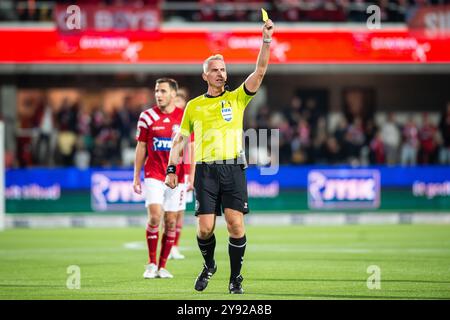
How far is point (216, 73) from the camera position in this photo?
1058 centimetres

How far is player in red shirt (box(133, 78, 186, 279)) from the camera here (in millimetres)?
13070

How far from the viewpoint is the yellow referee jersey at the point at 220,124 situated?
10648 millimetres

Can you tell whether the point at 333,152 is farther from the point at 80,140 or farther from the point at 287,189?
the point at 80,140

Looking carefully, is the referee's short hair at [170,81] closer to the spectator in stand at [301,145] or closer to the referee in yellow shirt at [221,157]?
the referee in yellow shirt at [221,157]

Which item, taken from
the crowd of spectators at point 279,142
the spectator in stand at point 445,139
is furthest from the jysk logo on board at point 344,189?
the spectator in stand at point 445,139

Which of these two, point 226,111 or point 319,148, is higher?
point 226,111

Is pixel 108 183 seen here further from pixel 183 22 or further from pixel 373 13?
pixel 373 13

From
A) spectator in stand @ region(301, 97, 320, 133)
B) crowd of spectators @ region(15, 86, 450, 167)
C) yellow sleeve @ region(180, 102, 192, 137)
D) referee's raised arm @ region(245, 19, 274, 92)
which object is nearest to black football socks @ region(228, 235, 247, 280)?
yellow sleeve @ region(180, 102, 192, 137)

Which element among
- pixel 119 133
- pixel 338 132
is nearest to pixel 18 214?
pixel 119 133

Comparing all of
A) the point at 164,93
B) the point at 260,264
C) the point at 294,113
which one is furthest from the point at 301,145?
the point at 164,93

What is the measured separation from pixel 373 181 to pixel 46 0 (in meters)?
12.1

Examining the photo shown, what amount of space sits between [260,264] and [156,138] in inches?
105

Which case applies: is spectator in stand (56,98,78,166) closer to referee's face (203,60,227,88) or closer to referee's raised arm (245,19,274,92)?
referee's face (203,60,227,88)
